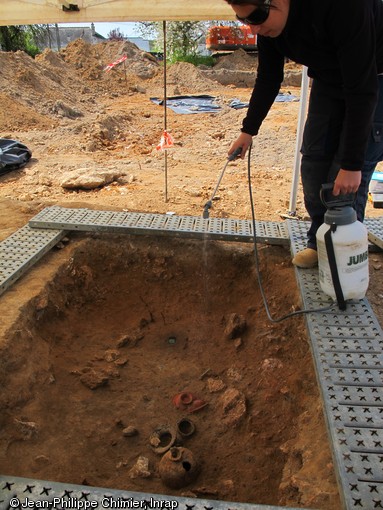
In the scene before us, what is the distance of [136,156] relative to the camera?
805 centimetres

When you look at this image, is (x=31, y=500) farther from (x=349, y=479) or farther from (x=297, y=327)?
(x=297, y=327)

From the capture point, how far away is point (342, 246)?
252 centimetres

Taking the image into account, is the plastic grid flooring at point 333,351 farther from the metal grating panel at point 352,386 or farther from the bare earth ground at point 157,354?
the bare earth ground at point 157,354

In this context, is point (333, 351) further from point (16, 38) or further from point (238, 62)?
point (16, 38)

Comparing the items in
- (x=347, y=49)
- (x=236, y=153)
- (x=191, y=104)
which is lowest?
(x=191, y=104)

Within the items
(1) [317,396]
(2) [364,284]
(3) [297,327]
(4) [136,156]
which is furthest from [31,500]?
(4) [136,156]

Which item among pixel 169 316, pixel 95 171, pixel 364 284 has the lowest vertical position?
pixel 169 316

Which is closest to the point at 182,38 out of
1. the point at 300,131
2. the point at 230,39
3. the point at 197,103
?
the point at 230,39

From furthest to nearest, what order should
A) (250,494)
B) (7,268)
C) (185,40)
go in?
(185,40), (7,268), (250,494)

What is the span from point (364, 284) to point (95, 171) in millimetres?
4270

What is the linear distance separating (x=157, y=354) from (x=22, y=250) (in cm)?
134

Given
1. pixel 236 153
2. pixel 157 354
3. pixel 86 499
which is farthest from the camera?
pixel 157 354

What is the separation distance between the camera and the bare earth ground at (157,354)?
2.32 meters

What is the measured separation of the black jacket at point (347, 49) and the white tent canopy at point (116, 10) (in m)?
1.34
